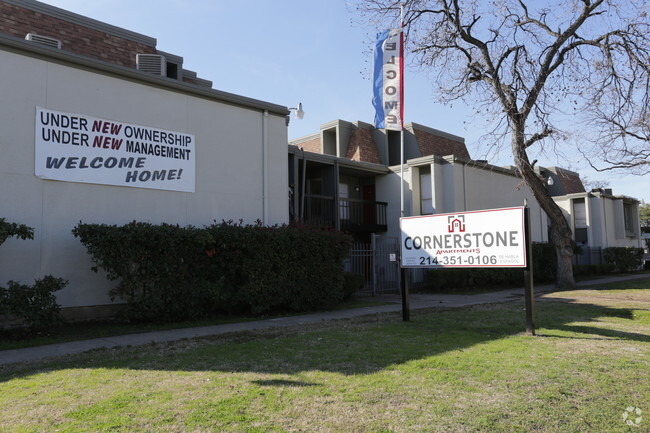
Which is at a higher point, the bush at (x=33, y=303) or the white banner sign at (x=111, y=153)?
the white banner sign at (x=111, y=153)

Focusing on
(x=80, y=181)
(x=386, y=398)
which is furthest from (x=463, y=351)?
(x=80, y=181)

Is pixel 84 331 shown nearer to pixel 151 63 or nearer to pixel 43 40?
pixel 43 40

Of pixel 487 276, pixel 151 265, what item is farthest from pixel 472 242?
pixel 487 276

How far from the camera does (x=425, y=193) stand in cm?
2158

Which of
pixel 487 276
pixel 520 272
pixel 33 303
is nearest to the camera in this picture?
pixel 33 303

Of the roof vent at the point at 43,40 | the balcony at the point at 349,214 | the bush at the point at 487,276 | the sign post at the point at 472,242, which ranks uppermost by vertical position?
the roof vent at the point at 43,40

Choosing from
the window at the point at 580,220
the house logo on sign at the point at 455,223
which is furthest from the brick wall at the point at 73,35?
the window at the point at 580,220

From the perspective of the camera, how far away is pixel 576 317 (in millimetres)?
10195

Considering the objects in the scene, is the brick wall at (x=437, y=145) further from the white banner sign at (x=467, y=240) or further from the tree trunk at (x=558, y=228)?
the white banner sign at (x=467, y=240)

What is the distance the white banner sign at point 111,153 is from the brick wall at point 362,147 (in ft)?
37.4

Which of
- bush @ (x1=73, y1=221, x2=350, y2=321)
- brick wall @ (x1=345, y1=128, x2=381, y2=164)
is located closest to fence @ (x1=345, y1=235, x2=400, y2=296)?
bush @ (x1=73, y1=221, x2=350, y2=321)

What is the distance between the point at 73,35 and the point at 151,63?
218cm

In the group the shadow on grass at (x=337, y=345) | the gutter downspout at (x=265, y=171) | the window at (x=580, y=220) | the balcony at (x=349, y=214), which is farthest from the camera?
A: the window at (x=580, y=220)

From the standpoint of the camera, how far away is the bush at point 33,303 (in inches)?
327
